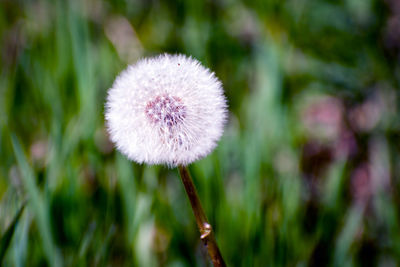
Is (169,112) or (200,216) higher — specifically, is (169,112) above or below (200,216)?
above

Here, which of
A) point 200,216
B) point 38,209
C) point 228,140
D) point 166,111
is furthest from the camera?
point 228,140

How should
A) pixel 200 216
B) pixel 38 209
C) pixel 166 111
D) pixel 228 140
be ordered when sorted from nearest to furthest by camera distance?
pixel 200 216
pixel 166 111
pixel 38 209
pixel 228 140

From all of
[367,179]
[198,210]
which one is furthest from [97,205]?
[367,179]

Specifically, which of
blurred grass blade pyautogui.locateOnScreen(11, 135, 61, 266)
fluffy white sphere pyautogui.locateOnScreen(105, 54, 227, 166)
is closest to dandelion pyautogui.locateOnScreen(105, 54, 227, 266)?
fluffy white sphere pyautogui.locateOnScreen(105, 54, 227, 166)

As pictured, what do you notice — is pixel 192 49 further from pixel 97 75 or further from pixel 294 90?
pixel 294 90

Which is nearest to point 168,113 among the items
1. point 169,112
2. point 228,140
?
point 169,112

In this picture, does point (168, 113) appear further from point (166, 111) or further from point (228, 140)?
point (228, 140)

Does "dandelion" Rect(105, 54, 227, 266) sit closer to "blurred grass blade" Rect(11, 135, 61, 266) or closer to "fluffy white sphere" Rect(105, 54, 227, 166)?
"fluffy white sphere" Rect(105, 54, 227, 166)

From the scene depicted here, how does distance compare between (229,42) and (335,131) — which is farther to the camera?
(229,42)
